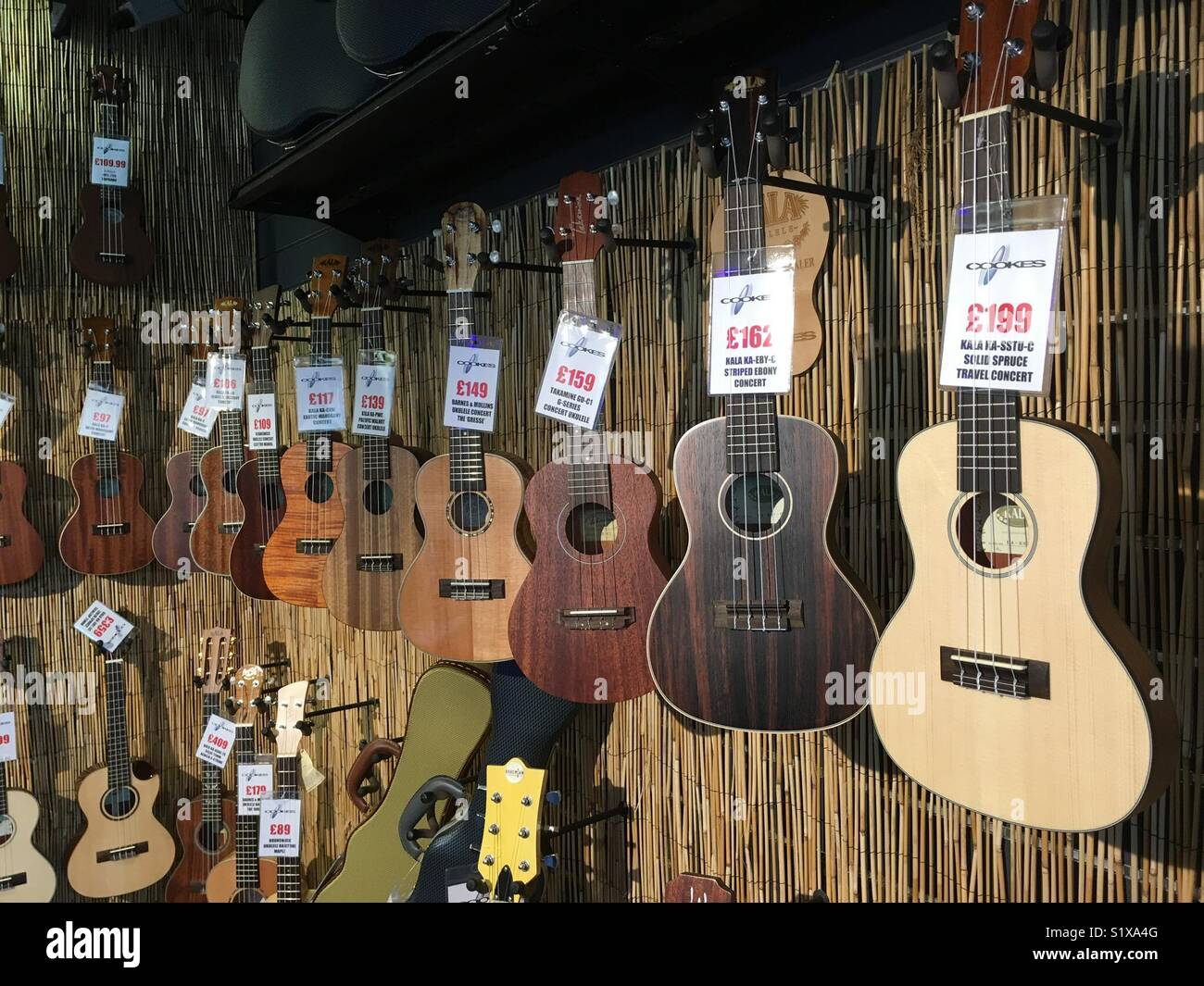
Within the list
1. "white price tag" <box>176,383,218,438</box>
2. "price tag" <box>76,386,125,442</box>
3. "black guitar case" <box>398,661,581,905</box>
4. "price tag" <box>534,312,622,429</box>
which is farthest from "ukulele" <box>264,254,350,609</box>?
"price tag" <box>76,386,125,442</box>

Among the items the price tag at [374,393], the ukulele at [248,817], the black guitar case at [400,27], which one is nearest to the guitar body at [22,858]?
the ukulele at [248,817]

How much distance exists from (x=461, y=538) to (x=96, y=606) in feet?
7.08

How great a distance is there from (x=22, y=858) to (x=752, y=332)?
10.7 feet

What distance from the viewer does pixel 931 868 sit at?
5.19 ft

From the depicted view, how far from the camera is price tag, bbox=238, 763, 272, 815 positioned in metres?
2.88

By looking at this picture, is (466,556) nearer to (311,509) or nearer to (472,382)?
(472,382)

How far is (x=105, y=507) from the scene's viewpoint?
3.28 m

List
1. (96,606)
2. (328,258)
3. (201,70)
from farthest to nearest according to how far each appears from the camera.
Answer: (201,70)
(96,606)
(328,258)

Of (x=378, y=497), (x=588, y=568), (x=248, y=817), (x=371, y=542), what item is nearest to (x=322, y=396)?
(x=378, y=497)

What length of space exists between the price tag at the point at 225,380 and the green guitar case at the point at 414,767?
1.32m

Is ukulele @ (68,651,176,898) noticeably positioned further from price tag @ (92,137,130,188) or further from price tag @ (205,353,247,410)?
price tag @ (92,137,130,188)

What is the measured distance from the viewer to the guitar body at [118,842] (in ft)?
10.5
